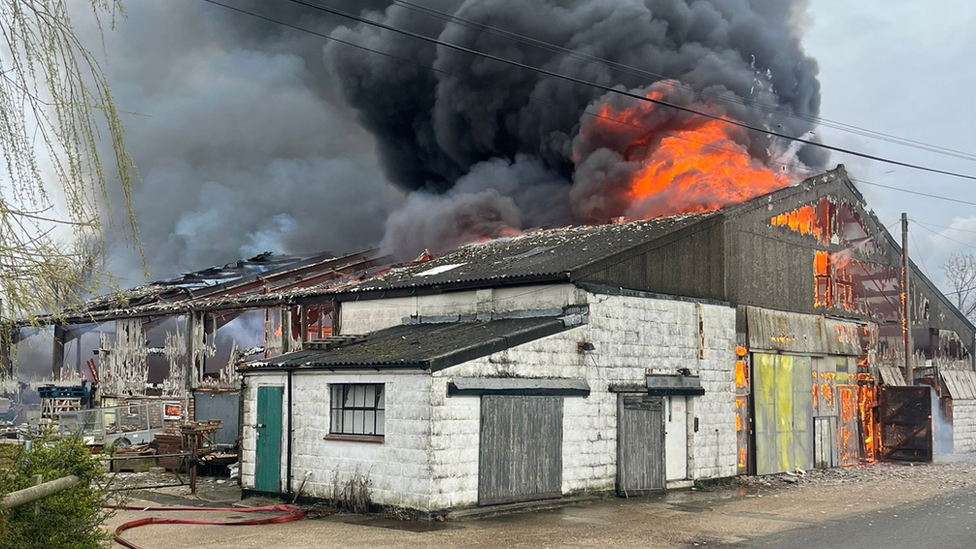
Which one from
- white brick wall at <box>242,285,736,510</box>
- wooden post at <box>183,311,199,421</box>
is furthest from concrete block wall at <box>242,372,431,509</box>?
wooden post at <box>183,311,199,421</box>

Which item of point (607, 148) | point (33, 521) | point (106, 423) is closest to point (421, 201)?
point (607, 148)

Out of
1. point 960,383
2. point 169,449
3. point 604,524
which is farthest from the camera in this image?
point 960,383

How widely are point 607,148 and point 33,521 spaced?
28.7m

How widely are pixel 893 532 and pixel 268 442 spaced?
11.4m

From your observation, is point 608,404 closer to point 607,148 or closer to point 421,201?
point 607,148

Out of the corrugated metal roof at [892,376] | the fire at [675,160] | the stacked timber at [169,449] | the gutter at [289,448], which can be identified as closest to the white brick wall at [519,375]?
the gutter at [289,448]

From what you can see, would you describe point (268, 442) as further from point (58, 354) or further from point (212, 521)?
point (58, 354)

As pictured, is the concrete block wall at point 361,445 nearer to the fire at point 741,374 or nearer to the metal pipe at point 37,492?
the metal pipe at point 37,492

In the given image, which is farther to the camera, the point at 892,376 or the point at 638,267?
the point at 892,376

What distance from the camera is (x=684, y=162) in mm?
30125

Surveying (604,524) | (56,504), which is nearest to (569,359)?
(604,524)

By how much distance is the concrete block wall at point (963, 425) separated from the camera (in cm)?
3133

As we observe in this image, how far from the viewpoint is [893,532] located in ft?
46.2

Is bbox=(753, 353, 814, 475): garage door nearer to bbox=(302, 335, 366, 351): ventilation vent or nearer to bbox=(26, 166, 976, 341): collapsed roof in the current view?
bbox=(26, 166, 976, 341): collapsed roof
